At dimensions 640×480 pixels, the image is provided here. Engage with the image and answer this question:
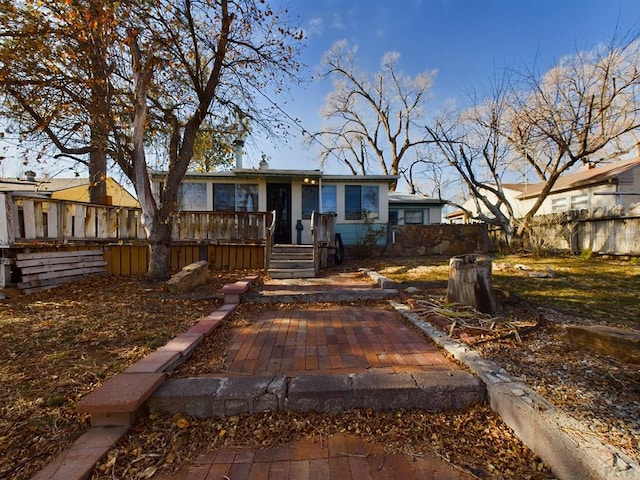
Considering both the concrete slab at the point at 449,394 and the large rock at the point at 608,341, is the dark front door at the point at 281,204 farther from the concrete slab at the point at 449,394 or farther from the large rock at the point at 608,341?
the concrete slab at the point at 449,394

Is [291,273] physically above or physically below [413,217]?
below

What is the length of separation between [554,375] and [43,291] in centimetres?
724

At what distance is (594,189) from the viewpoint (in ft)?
42.8

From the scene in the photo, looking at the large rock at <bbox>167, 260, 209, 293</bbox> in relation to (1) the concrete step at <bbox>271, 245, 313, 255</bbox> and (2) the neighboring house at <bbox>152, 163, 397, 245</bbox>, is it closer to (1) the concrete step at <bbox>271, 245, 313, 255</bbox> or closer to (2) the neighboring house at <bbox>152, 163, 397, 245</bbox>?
(1) the concrete step at <bbox>271, 245, 313, 255</bbox>

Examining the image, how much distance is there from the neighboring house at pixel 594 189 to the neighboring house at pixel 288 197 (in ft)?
29.6

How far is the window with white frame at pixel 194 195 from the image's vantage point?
10453 millimetres

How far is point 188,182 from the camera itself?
10.4m

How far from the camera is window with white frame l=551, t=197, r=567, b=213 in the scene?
14520 millimetres

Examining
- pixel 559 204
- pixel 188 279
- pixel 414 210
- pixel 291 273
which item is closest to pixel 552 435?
pixel 188 279

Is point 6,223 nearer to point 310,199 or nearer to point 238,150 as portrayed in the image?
point 238,150

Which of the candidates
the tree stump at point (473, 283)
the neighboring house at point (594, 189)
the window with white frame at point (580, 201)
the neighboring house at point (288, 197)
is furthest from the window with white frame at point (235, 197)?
the window with white frame at point (580, 201)

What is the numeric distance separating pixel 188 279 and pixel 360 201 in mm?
7508

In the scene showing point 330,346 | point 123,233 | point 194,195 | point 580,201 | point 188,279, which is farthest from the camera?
point 580,201

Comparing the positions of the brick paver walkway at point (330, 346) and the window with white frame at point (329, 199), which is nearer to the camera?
the brick paver walkway at point (330, 346)
